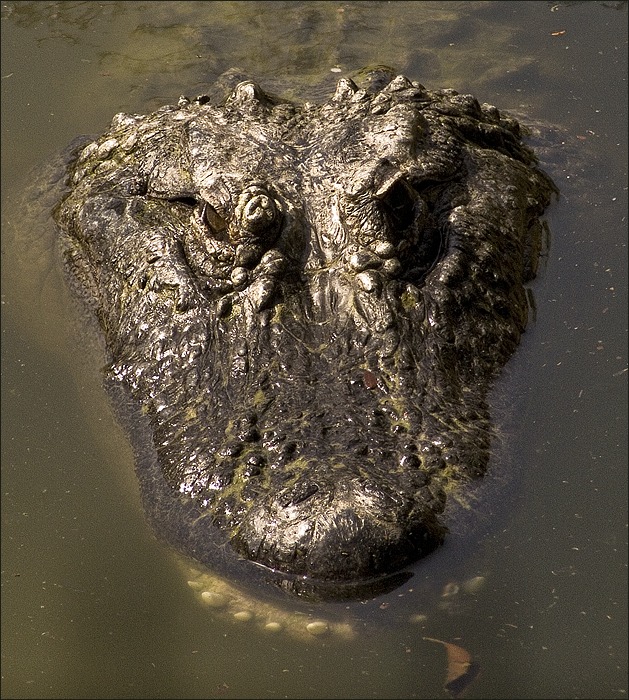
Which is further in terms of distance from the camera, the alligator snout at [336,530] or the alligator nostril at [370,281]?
the alligator nostril at [370,281]

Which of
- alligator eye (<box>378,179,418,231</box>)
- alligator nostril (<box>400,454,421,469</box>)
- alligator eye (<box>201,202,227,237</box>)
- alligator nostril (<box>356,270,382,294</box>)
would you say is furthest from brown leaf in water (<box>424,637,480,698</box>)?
→ alligator eye (<box>201,202,227,237</box>)

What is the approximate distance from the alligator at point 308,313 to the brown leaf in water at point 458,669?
438 millimetres

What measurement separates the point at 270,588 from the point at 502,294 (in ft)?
6.36

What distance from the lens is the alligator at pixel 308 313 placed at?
364cm

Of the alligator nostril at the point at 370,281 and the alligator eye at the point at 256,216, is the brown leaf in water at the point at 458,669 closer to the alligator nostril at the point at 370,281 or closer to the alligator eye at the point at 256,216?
the alligator nostril at the point at 370,281

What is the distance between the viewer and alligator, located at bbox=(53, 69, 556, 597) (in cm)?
364

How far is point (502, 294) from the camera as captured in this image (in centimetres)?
480

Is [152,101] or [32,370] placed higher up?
[152,101]

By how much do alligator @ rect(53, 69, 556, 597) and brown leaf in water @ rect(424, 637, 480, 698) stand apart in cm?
44

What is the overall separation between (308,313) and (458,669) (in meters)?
1.57

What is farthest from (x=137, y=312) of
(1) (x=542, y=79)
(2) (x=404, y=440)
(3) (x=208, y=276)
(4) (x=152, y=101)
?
(1) (x=542, y=79)

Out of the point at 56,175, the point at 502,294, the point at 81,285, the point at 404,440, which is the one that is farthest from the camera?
the point at 56,175

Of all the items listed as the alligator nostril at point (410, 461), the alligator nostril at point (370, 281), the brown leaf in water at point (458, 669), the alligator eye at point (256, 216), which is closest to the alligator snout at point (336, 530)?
the alligator nostril at point (410, 461)

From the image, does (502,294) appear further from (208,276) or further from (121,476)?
(121,476)
